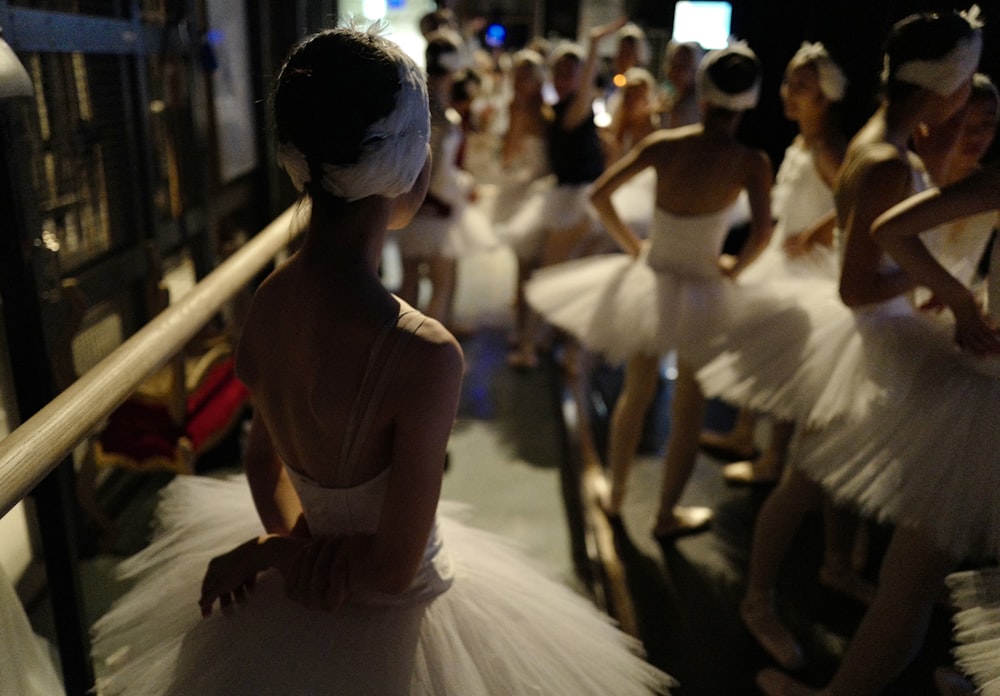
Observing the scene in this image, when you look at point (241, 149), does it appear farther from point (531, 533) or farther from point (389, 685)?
point (389, 685)

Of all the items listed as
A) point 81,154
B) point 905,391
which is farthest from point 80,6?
point 905,391

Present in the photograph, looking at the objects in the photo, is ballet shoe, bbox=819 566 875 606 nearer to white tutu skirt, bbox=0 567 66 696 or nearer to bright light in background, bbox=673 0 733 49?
bright light in background, bbox=673 0 733 49

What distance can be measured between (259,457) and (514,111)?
322cm

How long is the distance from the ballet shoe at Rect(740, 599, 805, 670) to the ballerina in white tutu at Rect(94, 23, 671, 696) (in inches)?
41.4

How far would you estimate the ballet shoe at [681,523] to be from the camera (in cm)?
249

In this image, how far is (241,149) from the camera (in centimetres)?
295

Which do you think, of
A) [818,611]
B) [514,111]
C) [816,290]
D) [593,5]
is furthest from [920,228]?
[593,5]

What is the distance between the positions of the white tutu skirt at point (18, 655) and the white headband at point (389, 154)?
2.45 feet

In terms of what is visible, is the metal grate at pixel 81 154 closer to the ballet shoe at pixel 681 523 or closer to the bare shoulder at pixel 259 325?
the bare shoulder at pixel 259 325

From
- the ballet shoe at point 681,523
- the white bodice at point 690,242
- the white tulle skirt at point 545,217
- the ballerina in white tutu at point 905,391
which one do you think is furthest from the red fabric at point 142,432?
the white tulle skirt at point 545,217

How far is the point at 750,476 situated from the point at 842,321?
Result: 124 centimetres

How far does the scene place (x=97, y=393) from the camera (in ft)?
3.31

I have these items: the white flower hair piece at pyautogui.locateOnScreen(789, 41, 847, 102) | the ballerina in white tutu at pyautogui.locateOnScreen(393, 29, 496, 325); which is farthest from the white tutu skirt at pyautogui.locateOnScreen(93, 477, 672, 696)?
the ballerina in white tutu at pyautogui.locateOnScreen(393, 29, 496, 325)

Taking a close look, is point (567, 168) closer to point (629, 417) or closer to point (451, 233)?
point (451, 233)
